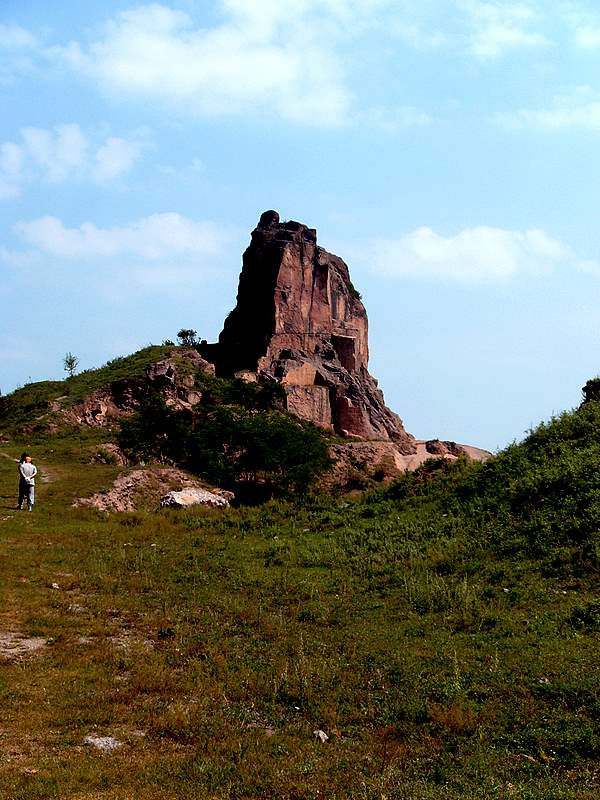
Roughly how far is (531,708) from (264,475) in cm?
2958

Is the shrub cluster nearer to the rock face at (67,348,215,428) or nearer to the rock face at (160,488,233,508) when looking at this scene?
the rock face at (67,348,215,428)

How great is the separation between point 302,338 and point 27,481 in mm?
50134

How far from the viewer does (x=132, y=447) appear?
3466cm

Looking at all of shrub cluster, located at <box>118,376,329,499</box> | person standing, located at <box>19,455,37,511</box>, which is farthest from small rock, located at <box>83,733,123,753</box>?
shrub cluster, located at <box>118,376,329,499</box>

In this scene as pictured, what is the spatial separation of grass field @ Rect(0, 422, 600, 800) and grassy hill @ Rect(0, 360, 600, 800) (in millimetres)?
26

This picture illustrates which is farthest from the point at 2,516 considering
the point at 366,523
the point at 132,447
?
the point at 132,447

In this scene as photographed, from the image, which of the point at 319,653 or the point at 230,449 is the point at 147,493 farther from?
the point at 319,653

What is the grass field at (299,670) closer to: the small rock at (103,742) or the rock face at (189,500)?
the small rock at (103,742)

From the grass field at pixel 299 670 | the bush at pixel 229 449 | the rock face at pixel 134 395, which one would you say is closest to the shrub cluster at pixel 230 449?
the bush at pixel 229 449

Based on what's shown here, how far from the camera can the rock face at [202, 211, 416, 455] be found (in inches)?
2419

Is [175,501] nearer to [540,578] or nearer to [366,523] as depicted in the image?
[366,523]

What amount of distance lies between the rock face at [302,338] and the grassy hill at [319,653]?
4277 cm

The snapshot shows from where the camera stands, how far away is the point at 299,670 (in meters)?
8.02

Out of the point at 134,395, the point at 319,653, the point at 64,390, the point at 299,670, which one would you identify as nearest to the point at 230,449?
the point at 134,395
